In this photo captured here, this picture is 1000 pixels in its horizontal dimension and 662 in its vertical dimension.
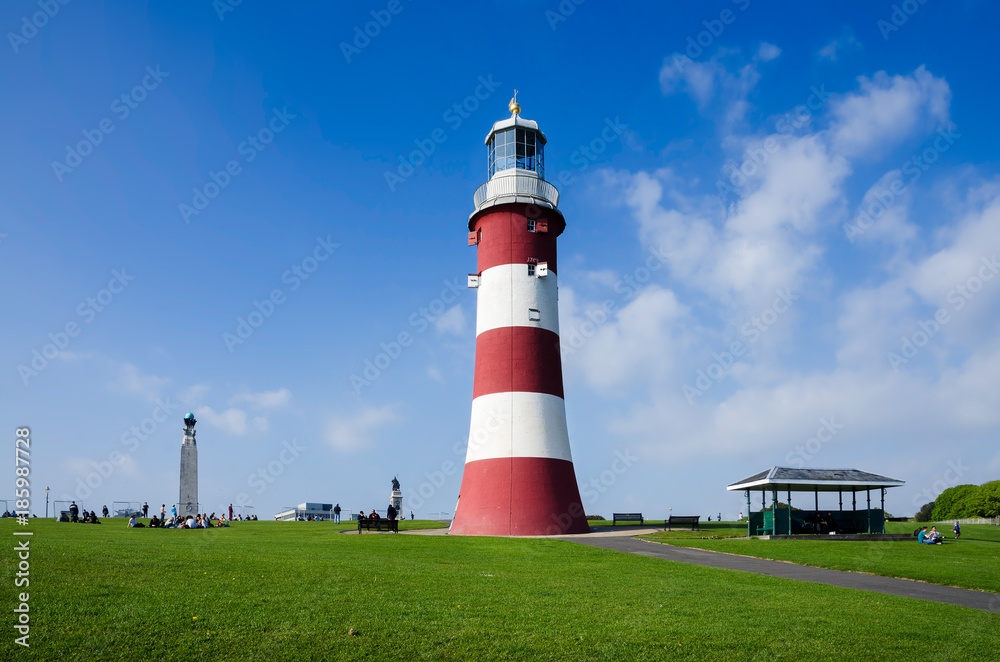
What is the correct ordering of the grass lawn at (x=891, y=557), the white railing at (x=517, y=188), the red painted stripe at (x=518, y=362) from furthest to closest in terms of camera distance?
the white railing at (x=517, y=188)
the red painted stripe at (x=518, y=362)
the grass lawn at (x=891, y=557)

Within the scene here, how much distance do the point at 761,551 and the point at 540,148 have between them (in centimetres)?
2118

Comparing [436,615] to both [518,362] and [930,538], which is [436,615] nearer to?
[518,362]

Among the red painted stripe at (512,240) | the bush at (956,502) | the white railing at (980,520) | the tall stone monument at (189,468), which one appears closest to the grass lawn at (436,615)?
the red painted stripe at (512,240)

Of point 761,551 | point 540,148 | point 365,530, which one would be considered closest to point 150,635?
point 761,551

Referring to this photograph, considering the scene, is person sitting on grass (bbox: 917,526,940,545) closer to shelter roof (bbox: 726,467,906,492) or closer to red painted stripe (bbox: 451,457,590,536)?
shelter roof (bbox: 726,467,906,492)

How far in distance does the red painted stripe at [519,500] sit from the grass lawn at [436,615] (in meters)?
15.0

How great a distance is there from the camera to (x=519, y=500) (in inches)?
1166

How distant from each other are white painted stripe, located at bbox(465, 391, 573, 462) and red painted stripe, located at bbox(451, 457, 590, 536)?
39cm

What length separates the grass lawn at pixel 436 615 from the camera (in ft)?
26.4

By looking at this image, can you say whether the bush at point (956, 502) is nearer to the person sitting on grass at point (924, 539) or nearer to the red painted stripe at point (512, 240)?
the person sitting on grass at point (924, 539)

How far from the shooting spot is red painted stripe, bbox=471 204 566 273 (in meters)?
32.1

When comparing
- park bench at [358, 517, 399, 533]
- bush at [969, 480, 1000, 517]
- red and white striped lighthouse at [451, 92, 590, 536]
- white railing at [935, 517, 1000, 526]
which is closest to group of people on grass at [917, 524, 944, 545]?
red and white striped lighthouse at [451, 92, 590, 536]

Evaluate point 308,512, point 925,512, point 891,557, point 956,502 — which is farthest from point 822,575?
point 925,512

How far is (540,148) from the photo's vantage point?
34.4 meters
